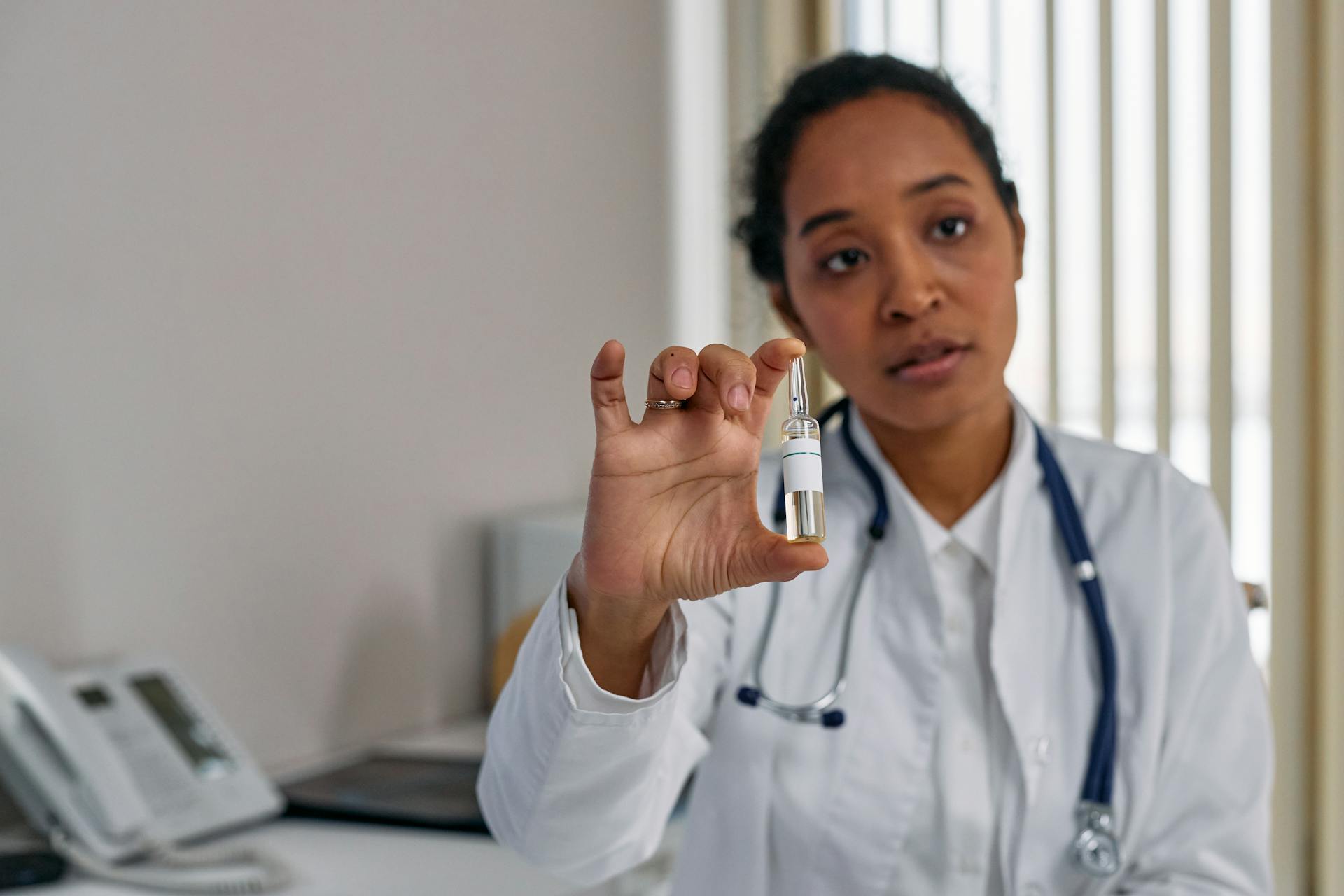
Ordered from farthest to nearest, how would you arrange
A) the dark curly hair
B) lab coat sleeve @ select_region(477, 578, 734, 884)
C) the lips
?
1. the dark curly hair
2. the lips
3. lab coat sleeve @ select_region(477, 578, 734, 884)

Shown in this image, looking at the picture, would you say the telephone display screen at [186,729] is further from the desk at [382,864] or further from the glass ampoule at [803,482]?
the glass ampoule at [803,482]

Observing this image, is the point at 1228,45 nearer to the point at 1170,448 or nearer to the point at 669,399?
the point at 1170,448

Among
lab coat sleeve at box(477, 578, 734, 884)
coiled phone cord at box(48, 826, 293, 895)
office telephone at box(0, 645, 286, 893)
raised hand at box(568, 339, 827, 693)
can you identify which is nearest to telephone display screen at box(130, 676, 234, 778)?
office telephone at box(0, 645, 286, 893)

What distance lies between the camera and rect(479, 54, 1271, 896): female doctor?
1.15 metres

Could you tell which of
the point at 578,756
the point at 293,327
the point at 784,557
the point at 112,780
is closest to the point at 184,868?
the point at 112,780

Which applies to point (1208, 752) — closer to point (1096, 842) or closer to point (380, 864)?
point (1096, 842)

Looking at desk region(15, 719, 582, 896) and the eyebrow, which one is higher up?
the eyebrow

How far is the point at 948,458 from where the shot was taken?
1.33 metres

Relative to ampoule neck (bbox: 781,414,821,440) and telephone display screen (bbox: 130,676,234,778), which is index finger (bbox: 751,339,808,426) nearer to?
ampoule neck (bbox: 781,414,821,440)

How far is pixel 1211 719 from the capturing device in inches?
46.3

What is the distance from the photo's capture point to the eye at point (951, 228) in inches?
49.3

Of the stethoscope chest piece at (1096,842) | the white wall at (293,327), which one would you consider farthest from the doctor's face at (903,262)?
the white wall at (293,327)

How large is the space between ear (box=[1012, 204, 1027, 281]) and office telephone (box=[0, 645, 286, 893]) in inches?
40.8

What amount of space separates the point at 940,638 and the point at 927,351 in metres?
0.29
